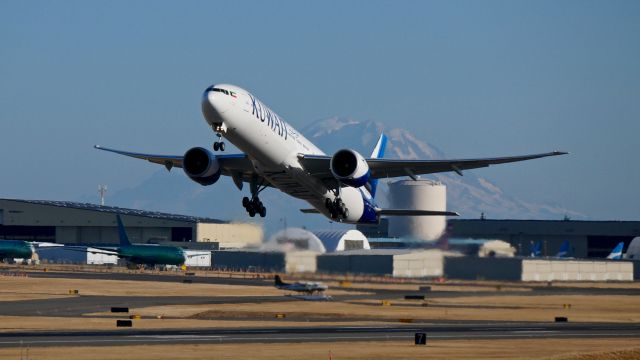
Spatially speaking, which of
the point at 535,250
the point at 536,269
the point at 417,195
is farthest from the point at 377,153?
the point at 417,195

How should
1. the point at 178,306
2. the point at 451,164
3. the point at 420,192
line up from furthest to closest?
the point at 420,192 < the point at 178,306 < the point at 451,164

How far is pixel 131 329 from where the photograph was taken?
64.0 m

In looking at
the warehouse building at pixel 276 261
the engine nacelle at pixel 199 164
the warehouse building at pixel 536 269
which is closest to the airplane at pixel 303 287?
the warehouse building at pixel 276 261

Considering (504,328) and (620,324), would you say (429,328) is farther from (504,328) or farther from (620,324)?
(620,324)

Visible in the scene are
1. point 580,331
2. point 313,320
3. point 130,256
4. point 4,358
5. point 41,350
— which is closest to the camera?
point 4,358

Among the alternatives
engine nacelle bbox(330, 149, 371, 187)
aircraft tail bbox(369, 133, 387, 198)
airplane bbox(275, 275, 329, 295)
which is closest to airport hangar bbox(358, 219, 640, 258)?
airplane bbox(275, 275, 329, 295)

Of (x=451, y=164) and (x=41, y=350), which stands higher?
(x=451, y=164)

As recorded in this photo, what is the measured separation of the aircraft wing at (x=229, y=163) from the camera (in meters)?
62.6

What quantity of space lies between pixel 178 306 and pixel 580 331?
104ft

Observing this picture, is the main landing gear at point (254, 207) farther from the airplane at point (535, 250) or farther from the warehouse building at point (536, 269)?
the airplane at point (535, 250)

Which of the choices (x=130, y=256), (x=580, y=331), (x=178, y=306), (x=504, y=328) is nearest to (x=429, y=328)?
(x=504, y=328)

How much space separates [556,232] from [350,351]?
12824 cm

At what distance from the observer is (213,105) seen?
52.6 metres

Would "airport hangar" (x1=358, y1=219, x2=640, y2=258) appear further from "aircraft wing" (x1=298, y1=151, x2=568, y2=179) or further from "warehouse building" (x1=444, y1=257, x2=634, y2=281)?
"aircraft wing" (x1=298, y1=151, x2=568, y2=179)
